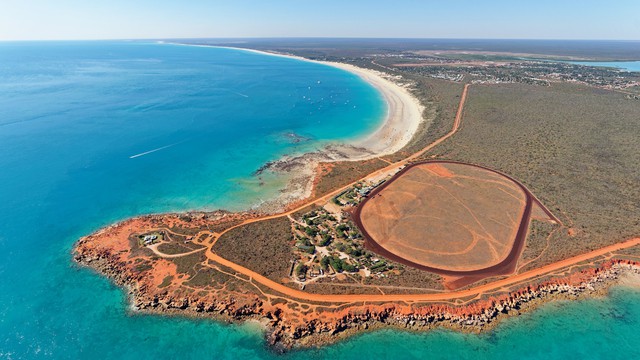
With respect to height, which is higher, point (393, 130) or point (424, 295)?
point (393, 130)

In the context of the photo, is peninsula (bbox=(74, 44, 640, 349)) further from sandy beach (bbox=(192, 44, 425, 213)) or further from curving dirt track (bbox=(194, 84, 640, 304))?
sandy beach (bbox=(192, 44, 425, 213))

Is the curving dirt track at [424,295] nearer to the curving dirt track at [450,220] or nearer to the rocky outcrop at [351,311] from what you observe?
the rocky outcrop at [351,311]

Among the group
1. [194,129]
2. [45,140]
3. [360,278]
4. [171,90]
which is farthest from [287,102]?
[360,278]

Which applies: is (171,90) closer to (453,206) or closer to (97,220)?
(97,220)

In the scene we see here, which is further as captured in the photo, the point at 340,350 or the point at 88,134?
the point at 88,134

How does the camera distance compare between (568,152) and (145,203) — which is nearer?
(145,203)

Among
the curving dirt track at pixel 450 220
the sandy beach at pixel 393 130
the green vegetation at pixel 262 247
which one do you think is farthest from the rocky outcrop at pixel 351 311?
the sandy beach at pixel 393 130

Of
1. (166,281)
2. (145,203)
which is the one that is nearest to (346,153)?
(145,203)

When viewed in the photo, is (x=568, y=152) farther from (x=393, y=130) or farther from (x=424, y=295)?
(x=424, y=295)
